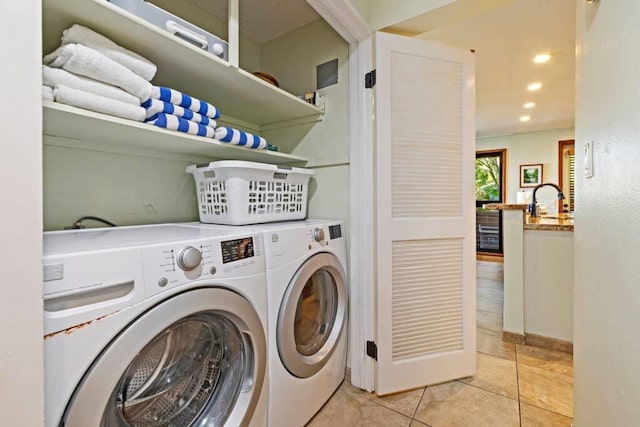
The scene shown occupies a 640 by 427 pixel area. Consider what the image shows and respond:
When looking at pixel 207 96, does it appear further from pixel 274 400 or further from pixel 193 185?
pixel 274 400

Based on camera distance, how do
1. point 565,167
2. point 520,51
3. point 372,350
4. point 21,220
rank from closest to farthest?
point 21,220 < point 372,350 < point 520,51 < point 565,167

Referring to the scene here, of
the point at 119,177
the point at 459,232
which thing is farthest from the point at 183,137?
the point at 459,232

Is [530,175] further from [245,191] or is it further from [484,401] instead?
[245,191]

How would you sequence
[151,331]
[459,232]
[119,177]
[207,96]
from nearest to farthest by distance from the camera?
[151,331] → [119,177] → [207,96] → [459,232]

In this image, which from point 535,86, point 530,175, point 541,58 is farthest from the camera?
point 530,175

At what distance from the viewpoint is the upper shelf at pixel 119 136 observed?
0.85 metres

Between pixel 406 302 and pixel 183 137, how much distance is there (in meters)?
1.34

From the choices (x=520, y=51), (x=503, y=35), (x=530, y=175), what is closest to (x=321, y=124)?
(x=503, y=35)

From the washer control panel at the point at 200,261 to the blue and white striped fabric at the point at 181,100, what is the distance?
0.58 m

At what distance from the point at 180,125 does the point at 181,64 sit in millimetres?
275

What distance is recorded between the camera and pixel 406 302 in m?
1.52

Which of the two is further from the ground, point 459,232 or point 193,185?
point 193,185

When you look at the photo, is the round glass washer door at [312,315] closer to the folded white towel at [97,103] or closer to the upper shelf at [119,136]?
the upper shelf at [119,136]

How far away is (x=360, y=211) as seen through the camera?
1.53 m
